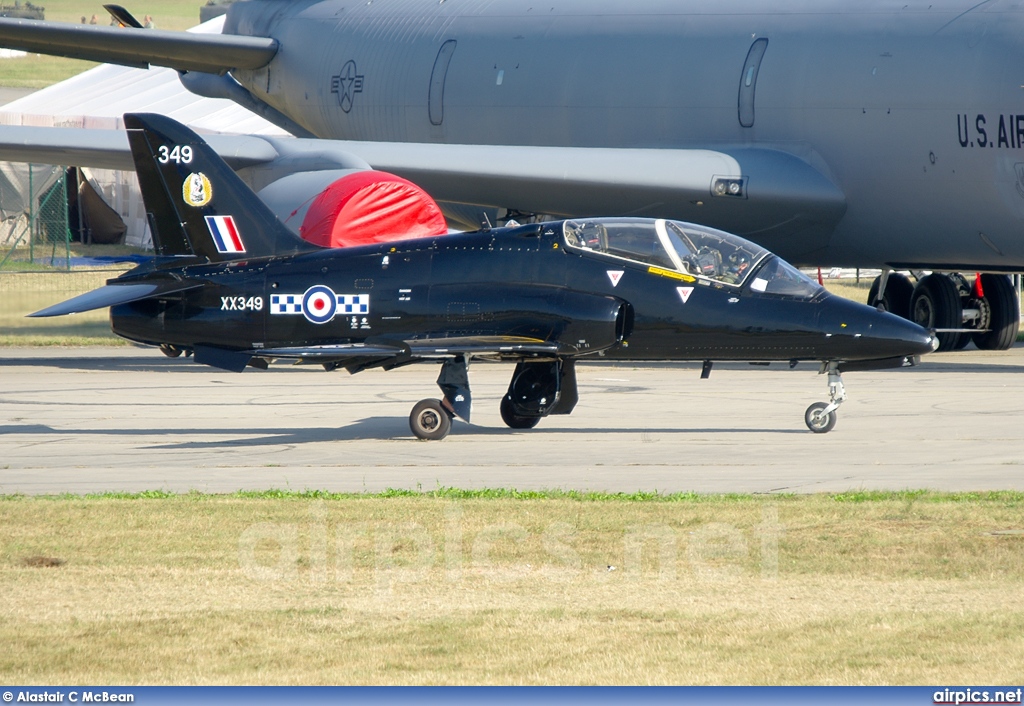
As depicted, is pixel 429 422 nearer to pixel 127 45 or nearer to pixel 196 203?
pixel 196 203

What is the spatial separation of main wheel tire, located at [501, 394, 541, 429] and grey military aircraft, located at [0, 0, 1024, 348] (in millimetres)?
6560

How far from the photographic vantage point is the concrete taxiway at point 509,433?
1216 cm

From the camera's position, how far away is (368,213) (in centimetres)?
2017

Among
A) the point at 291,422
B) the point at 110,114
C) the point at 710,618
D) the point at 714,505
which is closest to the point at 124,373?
the point at 291,422

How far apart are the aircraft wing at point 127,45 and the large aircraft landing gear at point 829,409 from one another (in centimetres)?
1481

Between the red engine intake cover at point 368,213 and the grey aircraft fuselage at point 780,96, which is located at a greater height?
the grey aircraft fuselage at point 780,96

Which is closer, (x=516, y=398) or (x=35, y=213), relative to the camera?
(x=516, y=398)

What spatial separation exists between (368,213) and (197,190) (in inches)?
167

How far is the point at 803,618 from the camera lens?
7.64 metres

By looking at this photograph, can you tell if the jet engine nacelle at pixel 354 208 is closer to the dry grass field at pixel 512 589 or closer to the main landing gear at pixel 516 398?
the main landing gear at pixel 516 398

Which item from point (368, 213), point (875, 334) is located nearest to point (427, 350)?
point (875, 334)

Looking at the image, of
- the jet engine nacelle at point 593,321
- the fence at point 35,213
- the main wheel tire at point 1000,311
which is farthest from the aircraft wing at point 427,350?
the fence at point 35,213

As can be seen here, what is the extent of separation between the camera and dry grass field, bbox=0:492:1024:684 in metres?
6.90

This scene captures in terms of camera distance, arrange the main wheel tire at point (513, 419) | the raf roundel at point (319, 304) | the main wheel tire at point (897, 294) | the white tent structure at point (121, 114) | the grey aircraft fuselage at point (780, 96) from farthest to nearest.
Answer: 1. the white tent structure at point (121, 114)
2. the main wheel tire at point (897, 294)
3. the grey aircraft fuselage at point (780, 96)
4. the main wheel tire at point (513, 419)
5. the raf roundel at point (319, 304)
